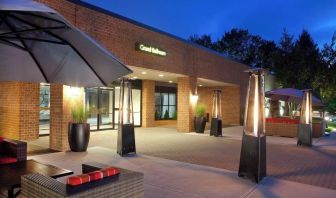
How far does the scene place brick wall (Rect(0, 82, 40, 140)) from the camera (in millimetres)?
10789

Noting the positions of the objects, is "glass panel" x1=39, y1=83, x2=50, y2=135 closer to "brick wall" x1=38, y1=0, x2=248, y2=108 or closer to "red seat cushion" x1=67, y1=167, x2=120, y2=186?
"brick wall" x1=38, y1=0, x2=248, y2=108

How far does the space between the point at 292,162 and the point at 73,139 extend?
618 cm

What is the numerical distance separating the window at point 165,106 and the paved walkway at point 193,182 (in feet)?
37.6

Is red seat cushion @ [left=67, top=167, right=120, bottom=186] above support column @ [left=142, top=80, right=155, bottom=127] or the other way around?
the other way around

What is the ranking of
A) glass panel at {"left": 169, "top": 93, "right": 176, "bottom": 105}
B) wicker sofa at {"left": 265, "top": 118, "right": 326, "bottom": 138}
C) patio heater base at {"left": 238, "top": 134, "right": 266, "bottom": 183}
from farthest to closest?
glass panel at {"left": 169, "top": 93, "right": 176, "bottom": 105}
wicker sofa at {"left": 265, "top": 118, "right": 326, "bottom": 138}
patio heater base at {"left": 238, "top": 134, "right": 266, "bottom": 183}

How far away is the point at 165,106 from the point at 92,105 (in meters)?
6.68

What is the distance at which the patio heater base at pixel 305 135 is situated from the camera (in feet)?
36.3

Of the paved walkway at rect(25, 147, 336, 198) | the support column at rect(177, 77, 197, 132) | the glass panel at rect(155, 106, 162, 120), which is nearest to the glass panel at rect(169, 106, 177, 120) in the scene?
the glass panel at rect(155, 106, 162, 120)

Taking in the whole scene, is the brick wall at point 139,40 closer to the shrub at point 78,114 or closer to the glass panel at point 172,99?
the shrub at point 78,114

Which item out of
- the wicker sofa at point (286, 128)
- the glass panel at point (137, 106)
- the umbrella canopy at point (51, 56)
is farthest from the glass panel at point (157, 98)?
the umbrella canopy at point (51, 56)

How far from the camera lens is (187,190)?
16.9 feet

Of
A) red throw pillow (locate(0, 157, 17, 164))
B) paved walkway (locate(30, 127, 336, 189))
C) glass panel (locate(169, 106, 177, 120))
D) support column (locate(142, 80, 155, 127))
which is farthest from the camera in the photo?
glass panel (locate(169, 106, 177, 120))

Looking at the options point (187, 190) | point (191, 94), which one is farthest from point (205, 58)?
point (187, 190)

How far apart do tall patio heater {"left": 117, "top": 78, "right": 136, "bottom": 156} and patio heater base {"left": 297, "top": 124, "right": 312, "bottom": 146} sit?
6.66 metres
